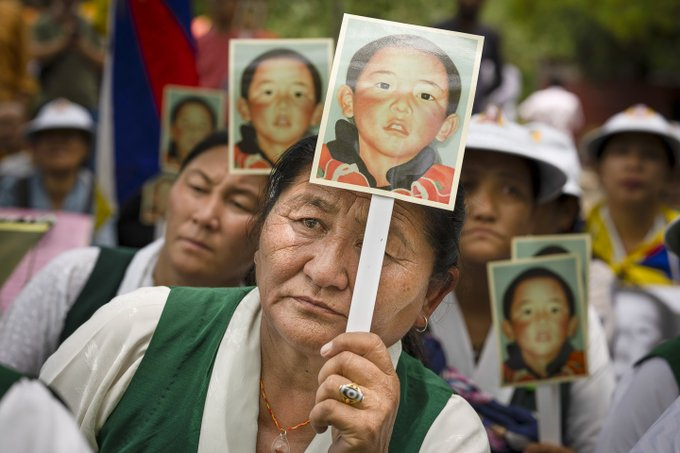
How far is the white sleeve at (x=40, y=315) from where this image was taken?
3344mm

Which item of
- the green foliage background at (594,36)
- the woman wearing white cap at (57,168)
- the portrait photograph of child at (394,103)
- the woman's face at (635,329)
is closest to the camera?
the portrait photograph of child at (394,103)

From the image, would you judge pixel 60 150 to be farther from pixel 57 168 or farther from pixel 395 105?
pixel 395 105

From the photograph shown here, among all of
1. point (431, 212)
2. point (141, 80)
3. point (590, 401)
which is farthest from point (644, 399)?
point (141, 80)

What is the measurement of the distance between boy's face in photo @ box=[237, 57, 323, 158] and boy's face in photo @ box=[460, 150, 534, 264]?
0.83 metres

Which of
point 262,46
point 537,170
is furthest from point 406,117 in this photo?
point 537,170

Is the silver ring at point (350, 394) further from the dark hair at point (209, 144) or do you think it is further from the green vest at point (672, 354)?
the dark hair at point (209, 144)

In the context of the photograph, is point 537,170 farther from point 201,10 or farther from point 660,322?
point 201,10

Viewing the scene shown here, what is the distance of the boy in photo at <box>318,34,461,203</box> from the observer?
7.55 feet

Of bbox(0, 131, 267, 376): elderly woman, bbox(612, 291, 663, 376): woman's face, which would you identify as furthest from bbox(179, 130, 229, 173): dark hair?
bbox(612, 291, 663, 376): woman's face

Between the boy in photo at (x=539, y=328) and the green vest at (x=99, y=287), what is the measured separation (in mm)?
1283

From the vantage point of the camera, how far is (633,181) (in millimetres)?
5707

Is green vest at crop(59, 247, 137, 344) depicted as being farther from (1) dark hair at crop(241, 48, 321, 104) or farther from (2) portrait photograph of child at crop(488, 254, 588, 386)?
(2) portrait photograph of child at crop(488, 254, 588, 386)

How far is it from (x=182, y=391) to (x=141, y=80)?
2.92 metres

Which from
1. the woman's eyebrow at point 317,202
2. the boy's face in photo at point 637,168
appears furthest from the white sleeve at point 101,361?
the boy's face in photo at point 637,168
